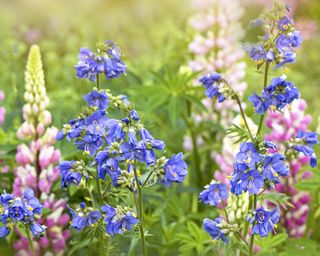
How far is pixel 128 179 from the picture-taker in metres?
2.94

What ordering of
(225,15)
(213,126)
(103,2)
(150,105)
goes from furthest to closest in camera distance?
1. (103,2)
2. (225,15)
3. (213,126)
4. (150,105)

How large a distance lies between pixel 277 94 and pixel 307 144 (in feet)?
0.99

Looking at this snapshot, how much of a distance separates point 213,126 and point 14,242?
1490mm

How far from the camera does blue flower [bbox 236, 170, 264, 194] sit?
292cm

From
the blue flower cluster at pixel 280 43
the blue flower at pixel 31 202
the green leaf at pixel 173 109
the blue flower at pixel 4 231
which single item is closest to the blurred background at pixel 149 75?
the green leaf at pixel 173 109

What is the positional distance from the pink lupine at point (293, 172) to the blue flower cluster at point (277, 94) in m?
1.36

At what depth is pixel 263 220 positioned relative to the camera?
3037 mm

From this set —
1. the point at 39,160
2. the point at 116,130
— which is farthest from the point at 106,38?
the point at 116,130

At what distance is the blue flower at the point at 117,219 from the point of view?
9.63ft

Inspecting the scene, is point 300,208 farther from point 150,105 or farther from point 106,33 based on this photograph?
point 106,33

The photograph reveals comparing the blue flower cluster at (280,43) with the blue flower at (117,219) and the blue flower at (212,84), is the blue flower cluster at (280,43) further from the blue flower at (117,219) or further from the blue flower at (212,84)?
the blue flower at (117,219)

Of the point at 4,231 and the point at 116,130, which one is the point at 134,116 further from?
the point at 4,231

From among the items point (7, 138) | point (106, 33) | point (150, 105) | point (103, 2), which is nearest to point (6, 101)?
point (7, 138)

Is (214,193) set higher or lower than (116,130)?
lower
